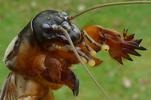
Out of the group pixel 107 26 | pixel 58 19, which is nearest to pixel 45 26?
pixel 58 19

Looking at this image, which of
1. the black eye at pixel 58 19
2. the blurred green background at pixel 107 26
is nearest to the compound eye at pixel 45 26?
the black eye at pixel 58 19

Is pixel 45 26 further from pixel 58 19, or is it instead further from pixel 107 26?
pixel 107 26

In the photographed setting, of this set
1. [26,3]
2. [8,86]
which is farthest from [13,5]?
[8,86]

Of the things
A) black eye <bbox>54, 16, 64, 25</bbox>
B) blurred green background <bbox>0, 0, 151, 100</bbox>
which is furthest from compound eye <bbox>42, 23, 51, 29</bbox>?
blurred green background <bbox>0, 0, 151, 100</bbox>

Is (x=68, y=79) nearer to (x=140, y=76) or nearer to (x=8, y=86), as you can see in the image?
(x=8, y=86)

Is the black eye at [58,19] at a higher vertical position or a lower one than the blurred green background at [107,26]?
higher

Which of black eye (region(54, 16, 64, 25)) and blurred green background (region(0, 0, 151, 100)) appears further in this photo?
blurred green background (region(0, 0, 151, 100))

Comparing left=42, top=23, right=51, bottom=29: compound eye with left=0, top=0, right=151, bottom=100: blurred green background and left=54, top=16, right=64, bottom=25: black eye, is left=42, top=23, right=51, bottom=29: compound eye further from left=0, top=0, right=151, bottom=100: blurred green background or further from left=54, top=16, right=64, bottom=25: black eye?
left=0, top=0, right=151, bottom=100: blurred green background

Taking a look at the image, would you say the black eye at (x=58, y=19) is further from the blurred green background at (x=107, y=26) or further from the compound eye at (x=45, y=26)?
the blurred green background at (x=107, y=26)

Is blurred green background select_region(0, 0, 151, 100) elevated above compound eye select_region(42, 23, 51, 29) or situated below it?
below
